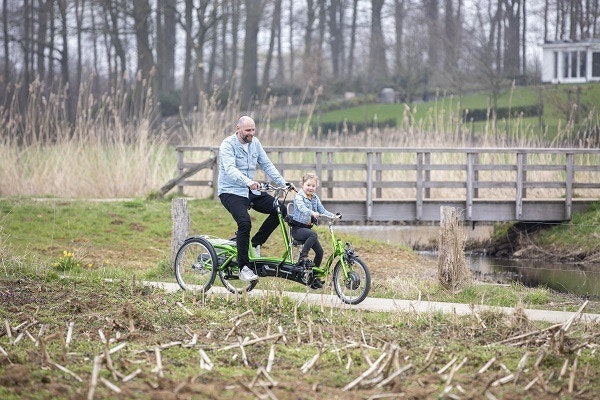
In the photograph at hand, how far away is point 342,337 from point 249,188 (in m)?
2.94

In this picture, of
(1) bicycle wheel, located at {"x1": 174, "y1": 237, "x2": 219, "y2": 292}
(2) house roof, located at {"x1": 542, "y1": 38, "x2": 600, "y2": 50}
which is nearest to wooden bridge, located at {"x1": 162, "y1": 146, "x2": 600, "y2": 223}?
(1) bicycle wheel, located at {"x1": 174, "y1": 237, "x2": 219, "y2": 292}

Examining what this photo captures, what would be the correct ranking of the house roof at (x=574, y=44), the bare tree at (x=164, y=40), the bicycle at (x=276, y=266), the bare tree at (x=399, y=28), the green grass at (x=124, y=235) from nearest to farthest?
the bicycle at (x=276, y=266) → the green grass at (x=124, y=235) → the bare tree at (x=164, y=40) → the house roof at (x=574, y=44) → the bare tree at (x=399, y=28)

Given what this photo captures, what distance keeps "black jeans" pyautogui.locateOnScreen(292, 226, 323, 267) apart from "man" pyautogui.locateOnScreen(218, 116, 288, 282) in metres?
0.24

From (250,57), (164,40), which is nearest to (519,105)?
(250,57)

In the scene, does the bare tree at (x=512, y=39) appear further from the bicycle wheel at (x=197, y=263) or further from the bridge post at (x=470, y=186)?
the bicycle wheel at (x=197, y=263)

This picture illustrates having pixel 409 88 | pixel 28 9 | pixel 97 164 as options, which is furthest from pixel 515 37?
pixel 97 164

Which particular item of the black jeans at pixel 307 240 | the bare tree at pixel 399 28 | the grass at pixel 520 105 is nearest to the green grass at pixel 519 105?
the grass at pixel 520 105

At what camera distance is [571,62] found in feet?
146

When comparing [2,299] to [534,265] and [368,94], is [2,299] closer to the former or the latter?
[534,265]

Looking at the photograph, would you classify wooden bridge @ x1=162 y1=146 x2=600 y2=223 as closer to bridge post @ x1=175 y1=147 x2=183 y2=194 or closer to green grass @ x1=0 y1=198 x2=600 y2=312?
bridge post @ x1=175 y1=147 x2=183 y2=194

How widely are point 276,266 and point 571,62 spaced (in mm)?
36130

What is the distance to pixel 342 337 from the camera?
824 cm

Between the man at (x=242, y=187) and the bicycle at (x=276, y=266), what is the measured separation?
0.13 m

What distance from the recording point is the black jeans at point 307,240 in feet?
35.1
